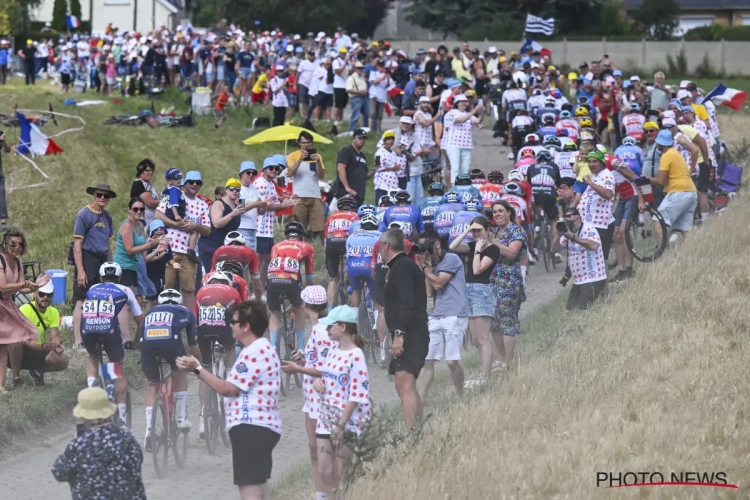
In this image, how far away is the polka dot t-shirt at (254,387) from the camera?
9.84 m

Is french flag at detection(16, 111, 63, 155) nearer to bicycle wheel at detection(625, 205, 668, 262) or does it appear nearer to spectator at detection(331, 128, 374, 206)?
spectator at detection(331, 128, 374, 206)

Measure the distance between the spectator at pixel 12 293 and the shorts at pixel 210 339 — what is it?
2.28m

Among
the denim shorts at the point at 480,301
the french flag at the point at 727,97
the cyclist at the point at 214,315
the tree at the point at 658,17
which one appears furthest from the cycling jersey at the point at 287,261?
the tree at the point at 658,17

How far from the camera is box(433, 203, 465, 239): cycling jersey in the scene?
17844mm

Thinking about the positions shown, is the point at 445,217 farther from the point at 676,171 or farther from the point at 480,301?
the point at 676,171

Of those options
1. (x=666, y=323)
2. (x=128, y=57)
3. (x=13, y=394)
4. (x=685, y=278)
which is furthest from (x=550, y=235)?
(x=128, y=57)

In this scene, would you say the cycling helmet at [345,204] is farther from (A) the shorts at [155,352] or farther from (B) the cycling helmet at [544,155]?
(B) the cycling helmet at [544,155]

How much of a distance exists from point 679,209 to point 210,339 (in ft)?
29.3

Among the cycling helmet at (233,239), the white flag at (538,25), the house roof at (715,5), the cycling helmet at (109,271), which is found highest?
the house roof at (715,5)

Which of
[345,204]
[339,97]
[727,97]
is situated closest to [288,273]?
[345,204]

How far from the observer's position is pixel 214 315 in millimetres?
13352

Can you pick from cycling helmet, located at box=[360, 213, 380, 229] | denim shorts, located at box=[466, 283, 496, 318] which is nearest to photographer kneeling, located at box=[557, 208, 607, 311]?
denim shorts, located at box=[466, 283, 496, 318]

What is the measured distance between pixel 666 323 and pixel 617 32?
173 feet

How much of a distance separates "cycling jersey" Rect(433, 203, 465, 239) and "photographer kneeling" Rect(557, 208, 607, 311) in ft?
5.93
